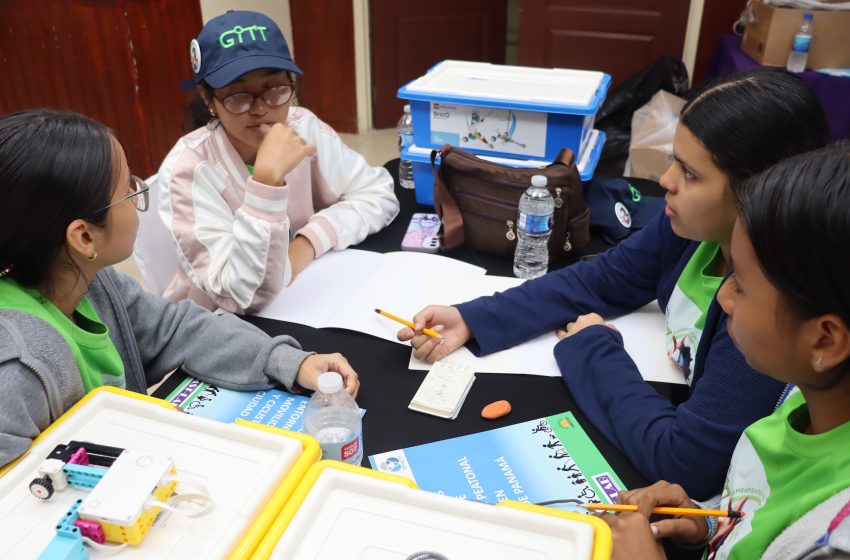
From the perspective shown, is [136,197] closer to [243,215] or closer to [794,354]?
[243,215]

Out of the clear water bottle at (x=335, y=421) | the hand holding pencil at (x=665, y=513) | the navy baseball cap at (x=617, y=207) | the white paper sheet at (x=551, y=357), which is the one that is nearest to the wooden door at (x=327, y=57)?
the navy baseball cap at (x=617, y=207)

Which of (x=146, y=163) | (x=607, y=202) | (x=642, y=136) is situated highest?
(x=607, y=202)

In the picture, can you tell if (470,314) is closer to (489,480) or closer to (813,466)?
(489,480)

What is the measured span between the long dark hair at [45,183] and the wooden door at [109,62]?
5.94 ft

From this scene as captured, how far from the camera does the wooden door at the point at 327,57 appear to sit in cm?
406

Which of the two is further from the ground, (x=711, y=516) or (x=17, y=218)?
(x=17, y=218)

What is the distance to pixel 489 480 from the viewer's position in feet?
2.96

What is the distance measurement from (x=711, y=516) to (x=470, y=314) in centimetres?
55

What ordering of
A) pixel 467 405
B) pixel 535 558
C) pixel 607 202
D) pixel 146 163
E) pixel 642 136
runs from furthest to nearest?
pixel 146 163
pixel 642 136
pixel 607 202
pixel 467 405
pixel 535 558

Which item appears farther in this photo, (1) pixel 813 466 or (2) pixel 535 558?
(1) pixel 813 466

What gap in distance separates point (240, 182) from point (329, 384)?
30.2 inches

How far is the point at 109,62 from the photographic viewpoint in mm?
2971

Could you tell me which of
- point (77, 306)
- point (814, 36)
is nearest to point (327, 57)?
point (814, 36)

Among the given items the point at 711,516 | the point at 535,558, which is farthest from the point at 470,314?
the point at 535,558
